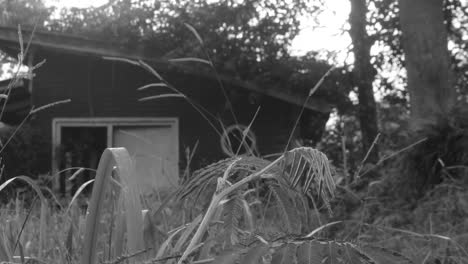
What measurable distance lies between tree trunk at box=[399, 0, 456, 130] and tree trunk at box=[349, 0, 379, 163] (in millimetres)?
1971

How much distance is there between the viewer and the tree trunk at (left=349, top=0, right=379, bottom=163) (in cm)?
1055

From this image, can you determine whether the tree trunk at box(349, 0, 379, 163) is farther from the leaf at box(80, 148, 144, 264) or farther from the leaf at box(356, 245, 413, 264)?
the leaf at box(356, 245, 413, 264)

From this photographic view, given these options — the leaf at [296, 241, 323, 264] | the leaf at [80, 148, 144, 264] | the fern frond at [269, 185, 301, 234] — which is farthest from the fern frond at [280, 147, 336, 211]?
the leaf at [80, 148, 144, 264]

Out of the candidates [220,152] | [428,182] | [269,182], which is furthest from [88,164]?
[269,182]

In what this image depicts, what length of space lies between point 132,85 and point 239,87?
6.28 feet

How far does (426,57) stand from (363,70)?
2790 millimetres

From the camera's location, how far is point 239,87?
1148 centimetres

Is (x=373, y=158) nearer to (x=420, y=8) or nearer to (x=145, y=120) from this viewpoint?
(x=420, y=8)

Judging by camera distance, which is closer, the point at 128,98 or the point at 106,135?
the point at 128,98

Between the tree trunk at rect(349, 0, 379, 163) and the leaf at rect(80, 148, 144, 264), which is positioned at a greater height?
the tree trunk at rect(349, 0, 379, 163)

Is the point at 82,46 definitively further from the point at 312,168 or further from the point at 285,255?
the point at 285,255

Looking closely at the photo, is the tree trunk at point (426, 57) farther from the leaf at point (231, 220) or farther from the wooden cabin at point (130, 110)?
the leaf at point (231, 220)

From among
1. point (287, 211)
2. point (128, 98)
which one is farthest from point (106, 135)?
point (287, 211)

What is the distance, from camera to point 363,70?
1078 cm
